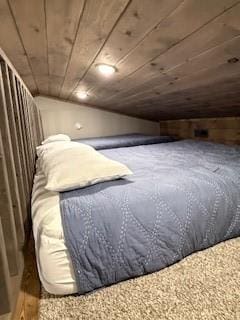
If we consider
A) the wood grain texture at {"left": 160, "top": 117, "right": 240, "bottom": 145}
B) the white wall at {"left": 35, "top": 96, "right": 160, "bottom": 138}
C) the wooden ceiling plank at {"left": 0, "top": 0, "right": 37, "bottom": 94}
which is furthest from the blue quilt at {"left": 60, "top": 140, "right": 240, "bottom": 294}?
the white wall at {"left": 35, "top": 96, "right": 160, "bottom": 138}

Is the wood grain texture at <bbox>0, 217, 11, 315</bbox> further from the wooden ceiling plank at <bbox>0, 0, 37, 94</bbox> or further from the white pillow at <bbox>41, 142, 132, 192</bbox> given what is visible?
the wooden ceiling plank at <bbox>0, 0, 37, 94</bbox>

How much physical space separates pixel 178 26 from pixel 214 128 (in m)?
2.35

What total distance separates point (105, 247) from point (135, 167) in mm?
843

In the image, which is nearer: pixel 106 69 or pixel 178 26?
pixel 178 26

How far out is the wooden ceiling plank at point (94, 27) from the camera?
3.18 feet

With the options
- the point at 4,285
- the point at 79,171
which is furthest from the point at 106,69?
the point at 4,285

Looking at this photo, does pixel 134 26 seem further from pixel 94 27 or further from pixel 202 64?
pixel 202 64

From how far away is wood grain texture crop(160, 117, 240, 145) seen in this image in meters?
2.80

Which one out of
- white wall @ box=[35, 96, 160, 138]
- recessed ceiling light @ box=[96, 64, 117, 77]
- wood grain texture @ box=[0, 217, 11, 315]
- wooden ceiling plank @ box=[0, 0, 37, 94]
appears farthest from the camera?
white wall @ box=[35, 96, 160, 138]

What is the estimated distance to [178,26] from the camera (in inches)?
40.6

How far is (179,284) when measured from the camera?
101cm

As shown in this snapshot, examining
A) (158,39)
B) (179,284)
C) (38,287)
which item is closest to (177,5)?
(158,39)

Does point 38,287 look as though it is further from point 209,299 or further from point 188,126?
point 188,126

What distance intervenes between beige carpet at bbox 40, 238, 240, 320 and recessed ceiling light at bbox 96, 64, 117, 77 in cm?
151
